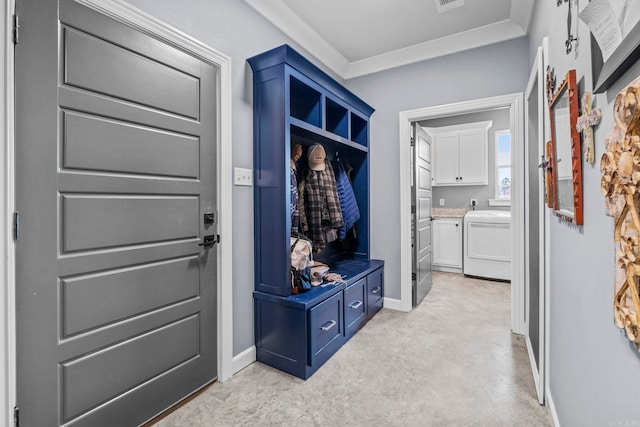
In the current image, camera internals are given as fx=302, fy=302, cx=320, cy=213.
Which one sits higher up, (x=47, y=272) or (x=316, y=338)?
(x=47, y=272)

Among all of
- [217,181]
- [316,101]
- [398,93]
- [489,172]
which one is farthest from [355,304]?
[489,172]

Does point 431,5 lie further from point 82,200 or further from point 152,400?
point 152,400

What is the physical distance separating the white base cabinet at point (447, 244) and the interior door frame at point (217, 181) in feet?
12.0

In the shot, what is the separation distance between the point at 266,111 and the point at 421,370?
2022 mm

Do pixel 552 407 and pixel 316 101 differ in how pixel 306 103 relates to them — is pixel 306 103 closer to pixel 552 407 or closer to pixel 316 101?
pixel 316 101

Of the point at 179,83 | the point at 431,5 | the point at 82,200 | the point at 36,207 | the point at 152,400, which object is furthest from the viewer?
the point at 431,5

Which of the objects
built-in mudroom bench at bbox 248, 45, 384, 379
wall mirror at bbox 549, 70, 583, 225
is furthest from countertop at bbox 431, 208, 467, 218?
wall mirror at bbox 549, 70, 583, 225

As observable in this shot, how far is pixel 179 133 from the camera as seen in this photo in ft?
5.43

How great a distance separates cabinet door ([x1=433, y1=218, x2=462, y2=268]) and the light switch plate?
11.5ft

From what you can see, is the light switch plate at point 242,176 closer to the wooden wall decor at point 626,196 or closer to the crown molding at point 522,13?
the wooden wall decor at point 626,196

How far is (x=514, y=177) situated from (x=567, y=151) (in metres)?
1.52

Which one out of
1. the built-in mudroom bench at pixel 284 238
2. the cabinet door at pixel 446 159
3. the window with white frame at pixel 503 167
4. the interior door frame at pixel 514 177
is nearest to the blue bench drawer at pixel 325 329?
the built-in mudroom bench at pixel 284 238

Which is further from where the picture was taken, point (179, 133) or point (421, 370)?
point (421, 370)

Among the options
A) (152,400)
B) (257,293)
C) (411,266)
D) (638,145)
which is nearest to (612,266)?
(638,145)
